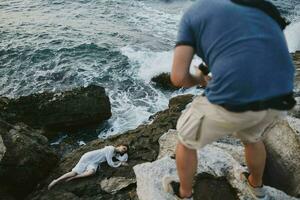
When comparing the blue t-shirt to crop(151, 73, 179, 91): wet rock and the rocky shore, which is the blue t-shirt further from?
crop(151, 73, 179, 91): wet rock

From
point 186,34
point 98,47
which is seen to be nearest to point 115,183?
point 186,34

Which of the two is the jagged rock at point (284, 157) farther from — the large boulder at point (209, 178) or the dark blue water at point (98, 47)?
the dark blue water at point (98, 47)

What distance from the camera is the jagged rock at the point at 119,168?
543cm

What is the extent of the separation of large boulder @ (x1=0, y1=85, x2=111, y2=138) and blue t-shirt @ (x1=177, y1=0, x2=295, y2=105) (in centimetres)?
718

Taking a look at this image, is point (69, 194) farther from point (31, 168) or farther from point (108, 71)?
point (108, 71)

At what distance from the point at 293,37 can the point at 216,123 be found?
15275 mm

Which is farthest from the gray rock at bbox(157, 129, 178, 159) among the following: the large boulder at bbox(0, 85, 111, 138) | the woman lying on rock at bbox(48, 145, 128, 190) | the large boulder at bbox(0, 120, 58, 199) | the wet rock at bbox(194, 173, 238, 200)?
the large boulder at bbox(0, 85, 111, 138)

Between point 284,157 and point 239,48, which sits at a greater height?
point 239,48

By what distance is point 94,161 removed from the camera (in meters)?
6.05

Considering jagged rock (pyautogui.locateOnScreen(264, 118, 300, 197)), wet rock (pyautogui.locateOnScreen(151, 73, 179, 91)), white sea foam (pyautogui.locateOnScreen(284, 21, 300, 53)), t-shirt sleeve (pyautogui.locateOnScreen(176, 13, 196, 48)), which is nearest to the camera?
t-shirt sleeve (pyautogui.locateOnScreen(176, 13, 196, 48))

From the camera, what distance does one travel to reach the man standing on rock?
3.01 m

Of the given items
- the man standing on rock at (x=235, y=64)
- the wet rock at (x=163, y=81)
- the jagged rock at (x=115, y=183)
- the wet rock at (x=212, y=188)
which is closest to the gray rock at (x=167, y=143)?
the jagged rock at (x=115, y=183)

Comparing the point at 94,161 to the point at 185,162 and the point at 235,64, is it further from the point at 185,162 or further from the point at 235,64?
the point at 235,64

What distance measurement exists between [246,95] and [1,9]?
19.5 meters
